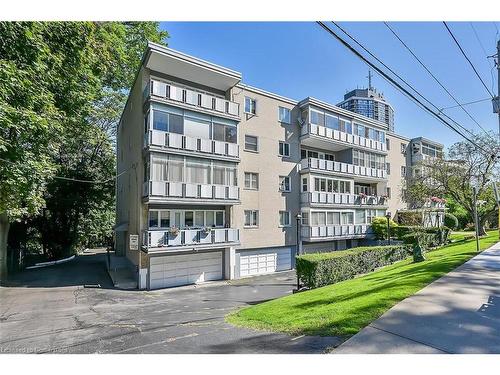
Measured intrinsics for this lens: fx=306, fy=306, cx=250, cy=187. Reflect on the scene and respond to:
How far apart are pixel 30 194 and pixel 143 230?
5.15m

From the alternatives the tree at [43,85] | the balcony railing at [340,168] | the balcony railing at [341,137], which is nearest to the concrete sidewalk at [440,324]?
the tree at [43,85]

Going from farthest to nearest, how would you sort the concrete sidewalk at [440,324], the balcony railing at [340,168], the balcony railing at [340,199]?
the balcony railing at [340,168] → the balcony railing at [340,199] → the concrete sidewalk at [440,324]

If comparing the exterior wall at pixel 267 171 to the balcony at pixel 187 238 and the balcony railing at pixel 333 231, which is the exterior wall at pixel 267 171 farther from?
the balcony at pixel 187 238

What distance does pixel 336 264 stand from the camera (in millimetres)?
13148

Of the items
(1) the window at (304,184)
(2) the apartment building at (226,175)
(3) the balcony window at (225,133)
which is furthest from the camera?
(1) the window at (304,184)

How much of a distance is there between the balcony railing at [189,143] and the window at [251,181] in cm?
214

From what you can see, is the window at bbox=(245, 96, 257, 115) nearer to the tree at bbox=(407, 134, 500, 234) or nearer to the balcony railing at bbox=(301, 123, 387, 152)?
the balcony railing at bbox=(301, 123, 387, 152)

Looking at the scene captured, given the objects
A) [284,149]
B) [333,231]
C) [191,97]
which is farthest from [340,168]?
[191,97]

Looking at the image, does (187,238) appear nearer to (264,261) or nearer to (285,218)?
(264,261)

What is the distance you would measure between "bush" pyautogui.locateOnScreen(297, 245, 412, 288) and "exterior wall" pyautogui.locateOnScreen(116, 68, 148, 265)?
29.5ft

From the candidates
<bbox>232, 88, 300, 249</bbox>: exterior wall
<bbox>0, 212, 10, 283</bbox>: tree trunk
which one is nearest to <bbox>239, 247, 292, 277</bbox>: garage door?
<bbox>232, 88, 300, 249</bbox>: exterior wall

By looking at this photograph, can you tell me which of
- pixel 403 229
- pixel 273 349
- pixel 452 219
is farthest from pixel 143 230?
pixel 452 219

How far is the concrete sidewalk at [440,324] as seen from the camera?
4410 mm

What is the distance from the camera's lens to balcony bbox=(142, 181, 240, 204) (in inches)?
605
